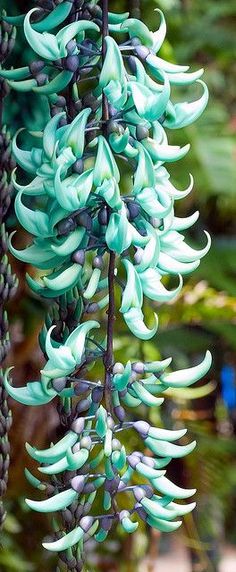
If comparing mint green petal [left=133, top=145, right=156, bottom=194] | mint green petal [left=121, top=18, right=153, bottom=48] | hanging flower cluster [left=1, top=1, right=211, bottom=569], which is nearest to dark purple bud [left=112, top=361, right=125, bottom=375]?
hanging flower cluster [left=1, top=1, right=211, bottom=569]

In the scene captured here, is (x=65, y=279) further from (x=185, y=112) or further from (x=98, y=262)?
(x=185, y=112)

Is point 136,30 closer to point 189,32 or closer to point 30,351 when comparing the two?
point 30,351

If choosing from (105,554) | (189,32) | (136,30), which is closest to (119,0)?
(189,32)

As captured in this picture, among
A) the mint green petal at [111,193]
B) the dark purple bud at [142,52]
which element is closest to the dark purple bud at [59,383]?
the mint green petal at [111,193]

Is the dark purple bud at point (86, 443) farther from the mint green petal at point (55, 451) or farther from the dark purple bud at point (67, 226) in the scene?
the dark purple bud at point (67, 226)

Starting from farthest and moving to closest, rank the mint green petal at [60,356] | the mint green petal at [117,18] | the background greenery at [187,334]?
the background greenery at [187,334], the mint green petal at [117,18], the mint green petal at [60,356]

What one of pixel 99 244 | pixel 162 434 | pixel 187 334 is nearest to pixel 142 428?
pixel 162 434
